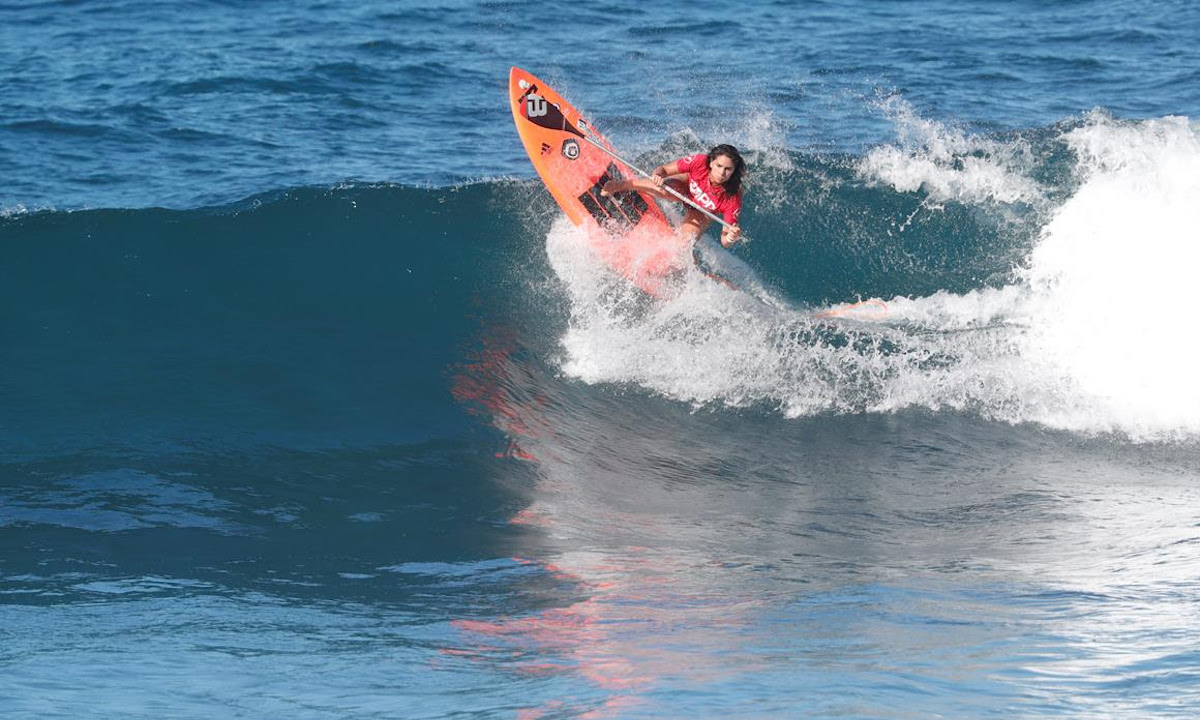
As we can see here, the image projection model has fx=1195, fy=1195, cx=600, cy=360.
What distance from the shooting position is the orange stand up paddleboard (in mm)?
11047

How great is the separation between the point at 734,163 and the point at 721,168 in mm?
135

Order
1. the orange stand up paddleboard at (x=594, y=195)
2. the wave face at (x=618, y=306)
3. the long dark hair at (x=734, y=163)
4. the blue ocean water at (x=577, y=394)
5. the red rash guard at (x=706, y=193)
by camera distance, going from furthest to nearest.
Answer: the orange stand up paddleboard at (x=594, y=195) < the red rash guard at (x=706, y=193) < the wave face at (x=618, y=306) < the long dark hair at (x=734, y=163) < the blue ocean water at (x=577, y=394)

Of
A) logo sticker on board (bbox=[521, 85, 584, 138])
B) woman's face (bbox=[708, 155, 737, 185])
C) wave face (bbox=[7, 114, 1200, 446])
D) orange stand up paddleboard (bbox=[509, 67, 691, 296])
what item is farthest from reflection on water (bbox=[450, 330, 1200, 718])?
logo sticker on board (bbox=[521, 85, 584, 138])

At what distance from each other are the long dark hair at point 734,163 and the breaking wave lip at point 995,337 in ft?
3.46

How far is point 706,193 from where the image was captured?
10.5m

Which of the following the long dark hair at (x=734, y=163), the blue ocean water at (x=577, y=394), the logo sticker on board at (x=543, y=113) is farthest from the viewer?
the logo sticker on board at (x=543, y=113)

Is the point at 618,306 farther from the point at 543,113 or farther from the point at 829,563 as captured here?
the point at 829,563

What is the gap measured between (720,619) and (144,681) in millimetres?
2819

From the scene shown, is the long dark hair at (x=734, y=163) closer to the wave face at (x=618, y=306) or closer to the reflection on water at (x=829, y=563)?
the wave face at (x=618, y=306)

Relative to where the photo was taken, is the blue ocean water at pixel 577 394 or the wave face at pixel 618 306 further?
the wave face at pixel 618 306

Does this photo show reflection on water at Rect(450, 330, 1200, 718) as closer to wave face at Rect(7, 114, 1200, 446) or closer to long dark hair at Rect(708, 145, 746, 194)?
wave face at Rect(7, 114, 1200, 446)

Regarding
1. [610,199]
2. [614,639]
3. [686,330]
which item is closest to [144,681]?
[614,639]

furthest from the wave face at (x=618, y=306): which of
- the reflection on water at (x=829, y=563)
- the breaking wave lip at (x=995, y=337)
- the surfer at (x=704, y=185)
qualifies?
the surfer at (x=704, y=185)

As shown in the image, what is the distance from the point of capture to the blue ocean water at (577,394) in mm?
5691
